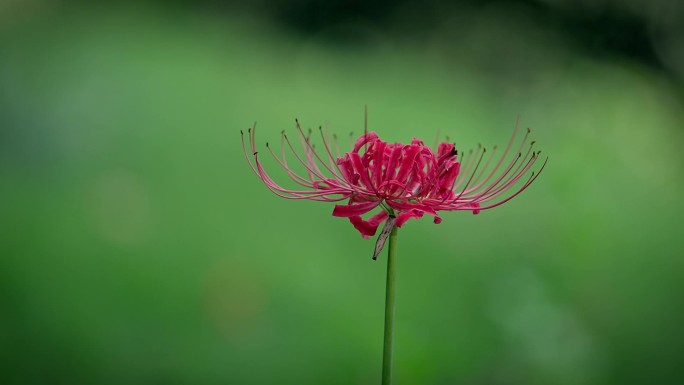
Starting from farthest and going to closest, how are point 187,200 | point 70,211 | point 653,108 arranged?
point 653,108 < point 187,200 < point 70,211

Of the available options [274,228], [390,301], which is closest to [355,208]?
[390,301]

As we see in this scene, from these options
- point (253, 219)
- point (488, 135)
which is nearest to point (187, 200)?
point (253, 219)

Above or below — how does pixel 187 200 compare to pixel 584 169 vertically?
below

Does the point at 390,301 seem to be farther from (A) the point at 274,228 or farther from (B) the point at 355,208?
(A) the point at 274,228

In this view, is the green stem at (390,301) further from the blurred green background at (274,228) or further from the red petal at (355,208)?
the blurred green background at (274,228)

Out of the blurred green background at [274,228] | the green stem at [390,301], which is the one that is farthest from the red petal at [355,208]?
the blurred green background at [274,228]

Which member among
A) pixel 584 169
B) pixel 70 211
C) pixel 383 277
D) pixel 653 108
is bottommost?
pixel 383 277

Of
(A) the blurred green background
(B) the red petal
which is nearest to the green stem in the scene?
(B) the red petal

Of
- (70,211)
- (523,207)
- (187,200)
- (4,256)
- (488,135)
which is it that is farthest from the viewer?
(488,135)

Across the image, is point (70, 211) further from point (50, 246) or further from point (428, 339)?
point (428, 339)
